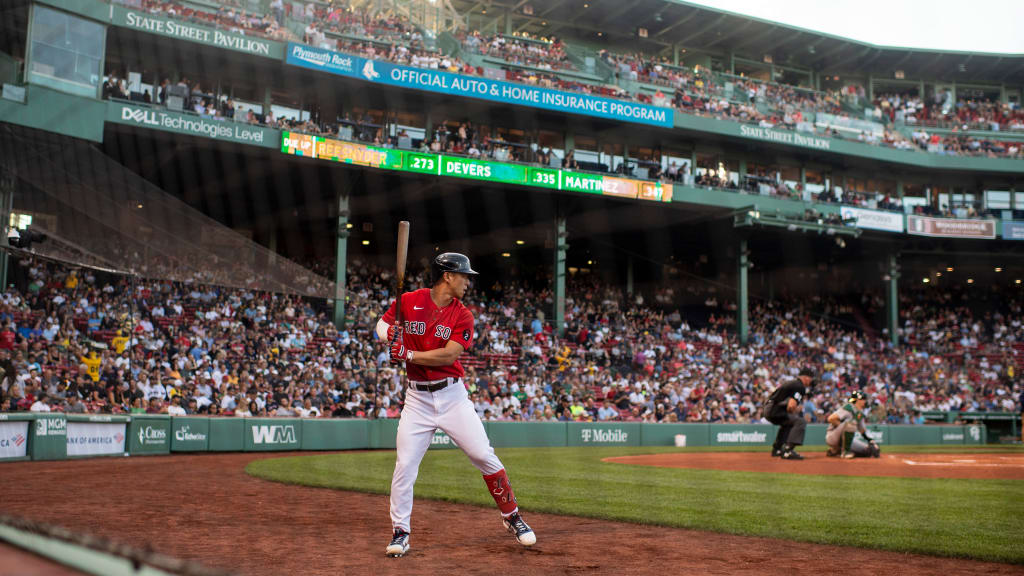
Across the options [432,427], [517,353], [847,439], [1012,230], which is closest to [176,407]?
[517,353]

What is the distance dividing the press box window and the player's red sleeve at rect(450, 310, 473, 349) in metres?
20.6

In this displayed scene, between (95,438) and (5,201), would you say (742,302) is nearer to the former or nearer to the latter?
(95,438)

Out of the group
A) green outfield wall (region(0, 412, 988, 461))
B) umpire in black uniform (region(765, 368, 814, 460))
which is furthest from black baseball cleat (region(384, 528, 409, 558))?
umpire in black uniform (region(765, 368, 814, 460))

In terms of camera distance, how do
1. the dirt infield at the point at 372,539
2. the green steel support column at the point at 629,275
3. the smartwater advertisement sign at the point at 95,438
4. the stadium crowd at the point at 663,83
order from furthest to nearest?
the green steel support column at the point at 629,275 < the stadium crowd at the point at 663,83 < the smartwater advertisement sign at the point at 95,438 < the dirt infield at the point at 372,539

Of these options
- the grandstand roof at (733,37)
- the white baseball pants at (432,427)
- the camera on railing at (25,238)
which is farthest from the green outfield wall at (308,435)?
the grandstand roof at (733,37)

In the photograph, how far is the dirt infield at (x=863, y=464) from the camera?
1443 cm

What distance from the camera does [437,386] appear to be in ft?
20.1

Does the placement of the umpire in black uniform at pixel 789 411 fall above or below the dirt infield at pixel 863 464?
above

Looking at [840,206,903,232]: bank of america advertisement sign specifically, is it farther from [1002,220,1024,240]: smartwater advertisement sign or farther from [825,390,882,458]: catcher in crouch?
[825,390,882,458]: catcher in crouch

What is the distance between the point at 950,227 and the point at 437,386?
37782mm

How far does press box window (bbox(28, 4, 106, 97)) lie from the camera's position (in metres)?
22.4

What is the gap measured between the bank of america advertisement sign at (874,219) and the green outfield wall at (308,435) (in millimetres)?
9811

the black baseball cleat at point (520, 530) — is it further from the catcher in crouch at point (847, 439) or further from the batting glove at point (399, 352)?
the catcher in crouch at point (847, 439)

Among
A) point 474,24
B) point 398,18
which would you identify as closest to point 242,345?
point 398,18
